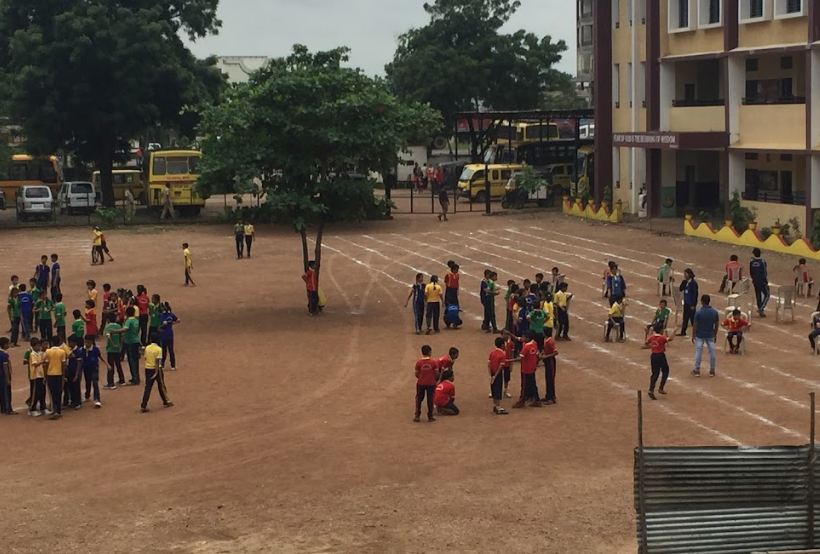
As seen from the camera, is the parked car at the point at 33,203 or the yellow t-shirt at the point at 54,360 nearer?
the yellow t-shirt at the point at 54,360

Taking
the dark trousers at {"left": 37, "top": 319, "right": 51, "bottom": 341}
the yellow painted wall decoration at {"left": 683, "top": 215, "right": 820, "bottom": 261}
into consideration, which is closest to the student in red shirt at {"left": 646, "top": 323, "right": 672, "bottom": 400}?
the dark trousers at {"left": 37, "top": 319, "right": 51, "bottom": 341}

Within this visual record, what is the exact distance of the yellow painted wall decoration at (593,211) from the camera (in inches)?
1784

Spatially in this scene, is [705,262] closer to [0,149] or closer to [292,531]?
[292,531]

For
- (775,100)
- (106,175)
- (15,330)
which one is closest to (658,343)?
(15,330)

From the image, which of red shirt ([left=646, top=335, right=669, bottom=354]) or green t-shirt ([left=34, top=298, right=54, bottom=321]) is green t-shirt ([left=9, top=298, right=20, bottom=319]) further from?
red shirt ([left=646, top=335, right=669, bottom=354])

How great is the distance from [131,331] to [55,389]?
2046 mm

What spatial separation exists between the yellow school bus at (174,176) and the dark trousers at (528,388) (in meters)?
33.3

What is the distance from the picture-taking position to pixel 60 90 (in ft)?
164

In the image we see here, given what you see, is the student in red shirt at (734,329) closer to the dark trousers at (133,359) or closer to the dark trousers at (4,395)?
the dark trousers at (133,359)

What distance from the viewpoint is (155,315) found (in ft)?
74.1

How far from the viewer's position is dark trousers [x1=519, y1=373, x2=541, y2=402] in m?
18.7

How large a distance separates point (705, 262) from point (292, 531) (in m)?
22.7

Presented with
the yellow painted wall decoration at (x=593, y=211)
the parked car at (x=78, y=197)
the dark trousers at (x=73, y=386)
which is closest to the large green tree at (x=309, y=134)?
the dark trousers at (x=73, y=386)

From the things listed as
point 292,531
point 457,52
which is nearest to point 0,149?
point 457,52
